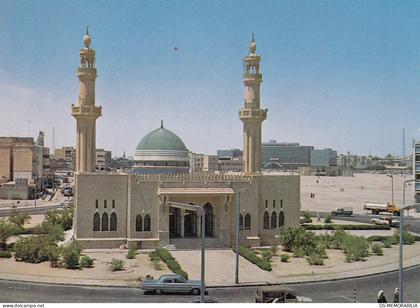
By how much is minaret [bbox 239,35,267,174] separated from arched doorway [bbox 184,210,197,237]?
3894 mm

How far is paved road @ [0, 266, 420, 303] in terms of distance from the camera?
16836 mm

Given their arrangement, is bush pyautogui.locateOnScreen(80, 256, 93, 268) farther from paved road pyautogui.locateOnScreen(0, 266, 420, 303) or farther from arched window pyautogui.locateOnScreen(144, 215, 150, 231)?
arched window pyautogui.locateOnScreen(144, 215, 150, 231)

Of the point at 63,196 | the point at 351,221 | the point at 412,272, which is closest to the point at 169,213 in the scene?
the point at 412,272

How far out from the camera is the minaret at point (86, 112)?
90.1 feet

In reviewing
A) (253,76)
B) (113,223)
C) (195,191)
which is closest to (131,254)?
(113,223)

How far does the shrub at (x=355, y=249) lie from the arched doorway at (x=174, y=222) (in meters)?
8.76

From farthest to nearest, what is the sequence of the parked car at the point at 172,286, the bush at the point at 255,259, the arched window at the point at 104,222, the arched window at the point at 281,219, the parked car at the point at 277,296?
the arched window at the point at 281,219, the arched window at the point at 104,222, the bush at the point at 255,259, the parked car at the point at 172,286, the parked car at the point at 277,296

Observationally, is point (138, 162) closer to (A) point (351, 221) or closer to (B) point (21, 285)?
(B) point (21, 285)

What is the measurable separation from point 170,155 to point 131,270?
10539 millimetres

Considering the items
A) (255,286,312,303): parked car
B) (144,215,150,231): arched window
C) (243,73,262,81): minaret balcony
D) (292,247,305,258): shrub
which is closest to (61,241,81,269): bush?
(144,215,150,231): arched window

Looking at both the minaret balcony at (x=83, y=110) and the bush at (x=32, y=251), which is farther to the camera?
the minaret balcony at (x=83, y=110)

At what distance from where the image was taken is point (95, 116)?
27.7 meters

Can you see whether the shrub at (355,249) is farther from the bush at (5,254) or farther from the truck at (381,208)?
the truck at (381,208)

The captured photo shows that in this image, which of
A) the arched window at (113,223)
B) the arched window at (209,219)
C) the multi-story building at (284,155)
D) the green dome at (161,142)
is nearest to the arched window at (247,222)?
the arched window at (209,219)
